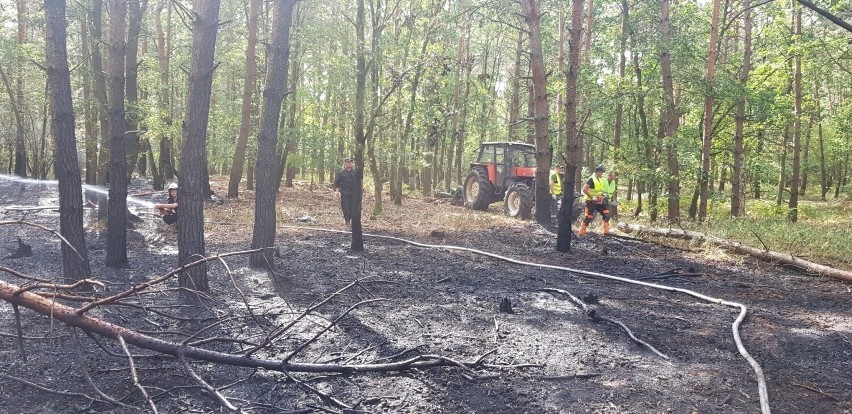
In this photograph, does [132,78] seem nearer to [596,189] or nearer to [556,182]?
[556,182]

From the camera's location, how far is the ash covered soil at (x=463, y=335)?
4.00m

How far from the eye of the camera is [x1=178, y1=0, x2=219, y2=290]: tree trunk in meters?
6.64

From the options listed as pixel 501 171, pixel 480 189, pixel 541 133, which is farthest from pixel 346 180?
pixel 501 171

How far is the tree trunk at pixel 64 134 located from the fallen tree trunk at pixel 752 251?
10025 millimetres

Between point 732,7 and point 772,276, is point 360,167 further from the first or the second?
point 732,7

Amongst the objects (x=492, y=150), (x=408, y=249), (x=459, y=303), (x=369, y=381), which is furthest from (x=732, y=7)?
(x=369, y=381)

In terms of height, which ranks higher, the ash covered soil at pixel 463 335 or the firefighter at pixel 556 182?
the firefighter at pixel 556 182

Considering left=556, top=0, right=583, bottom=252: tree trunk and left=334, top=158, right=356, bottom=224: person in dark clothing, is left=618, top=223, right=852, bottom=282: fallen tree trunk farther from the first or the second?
left=334, top=158, right=356, bottom=224: person in dark clothing

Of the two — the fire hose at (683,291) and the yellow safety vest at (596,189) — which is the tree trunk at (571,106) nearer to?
the fire hose at (683,291)

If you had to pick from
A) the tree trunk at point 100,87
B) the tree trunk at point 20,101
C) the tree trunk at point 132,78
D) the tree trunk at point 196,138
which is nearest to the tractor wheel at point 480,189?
the tree trunk at point 132,78

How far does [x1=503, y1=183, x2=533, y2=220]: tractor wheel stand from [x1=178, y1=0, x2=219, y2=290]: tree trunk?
11.0 metres

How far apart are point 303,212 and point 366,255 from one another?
24.6 ft

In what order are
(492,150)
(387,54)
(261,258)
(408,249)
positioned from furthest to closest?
(492,150) < (387,54) < (408,249) < (261,258)

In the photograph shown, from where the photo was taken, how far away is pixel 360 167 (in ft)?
32.7
